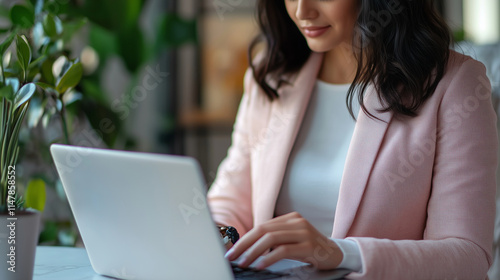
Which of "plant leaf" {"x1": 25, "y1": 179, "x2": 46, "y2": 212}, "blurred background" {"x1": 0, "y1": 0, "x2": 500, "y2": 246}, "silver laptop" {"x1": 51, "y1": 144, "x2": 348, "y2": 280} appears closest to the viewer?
"silver laptop" {"x1": 51, "y1": 144, "x2": 348, "y2": 280}

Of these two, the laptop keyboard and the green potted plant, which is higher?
the green potted plant

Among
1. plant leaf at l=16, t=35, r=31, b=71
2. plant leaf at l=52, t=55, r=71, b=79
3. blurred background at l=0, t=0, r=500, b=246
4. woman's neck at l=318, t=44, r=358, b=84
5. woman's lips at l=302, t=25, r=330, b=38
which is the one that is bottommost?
blurred background at l=0, t=0, r=500, b=246

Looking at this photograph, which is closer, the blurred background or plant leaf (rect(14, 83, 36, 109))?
plant leaf (rect(14, 83, 36, 109))

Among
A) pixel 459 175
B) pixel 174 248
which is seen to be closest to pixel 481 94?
pixel 459 175

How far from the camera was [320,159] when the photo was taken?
1277 mm

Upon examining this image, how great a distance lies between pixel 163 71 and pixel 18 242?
2.77 m

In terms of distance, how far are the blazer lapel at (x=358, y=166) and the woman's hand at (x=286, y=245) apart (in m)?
0.27

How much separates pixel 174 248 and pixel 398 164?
52cm

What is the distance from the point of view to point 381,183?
111cm

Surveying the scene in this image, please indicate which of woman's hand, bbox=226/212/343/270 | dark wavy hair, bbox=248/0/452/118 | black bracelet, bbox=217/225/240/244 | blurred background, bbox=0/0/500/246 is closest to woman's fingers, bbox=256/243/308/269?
woman's hand, bbox=226/212/343/270

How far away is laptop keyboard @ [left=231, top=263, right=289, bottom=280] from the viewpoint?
32.4 inches

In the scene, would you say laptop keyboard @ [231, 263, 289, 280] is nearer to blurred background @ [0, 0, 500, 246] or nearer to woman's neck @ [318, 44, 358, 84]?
woman's neck @ [318, 44, 358, 84]

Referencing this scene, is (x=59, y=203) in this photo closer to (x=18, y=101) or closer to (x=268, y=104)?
(x=268, y=104)

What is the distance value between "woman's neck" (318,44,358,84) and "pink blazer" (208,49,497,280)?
0.53 ft
